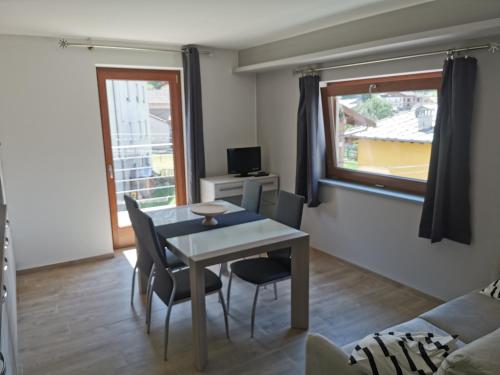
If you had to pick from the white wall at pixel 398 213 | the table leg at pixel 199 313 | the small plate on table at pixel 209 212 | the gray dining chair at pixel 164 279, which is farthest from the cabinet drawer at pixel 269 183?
the table leg at pixel 199 313

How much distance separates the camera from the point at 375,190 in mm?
3764

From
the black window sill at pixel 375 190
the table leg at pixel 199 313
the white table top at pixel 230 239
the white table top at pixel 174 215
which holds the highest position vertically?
the black window sill at pixel 375 190

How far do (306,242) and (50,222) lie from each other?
283cm

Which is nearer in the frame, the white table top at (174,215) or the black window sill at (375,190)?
the white table top at (174,215)

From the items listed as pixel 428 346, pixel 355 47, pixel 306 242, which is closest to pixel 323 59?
pixel 355 47

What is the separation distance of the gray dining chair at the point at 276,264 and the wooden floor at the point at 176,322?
24cm

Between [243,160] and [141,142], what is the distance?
4.11 ft

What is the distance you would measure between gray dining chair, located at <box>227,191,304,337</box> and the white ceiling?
1506mm

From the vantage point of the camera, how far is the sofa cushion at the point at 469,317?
2.09m

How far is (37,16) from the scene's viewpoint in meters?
3.08

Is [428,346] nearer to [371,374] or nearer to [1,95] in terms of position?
[371,374]

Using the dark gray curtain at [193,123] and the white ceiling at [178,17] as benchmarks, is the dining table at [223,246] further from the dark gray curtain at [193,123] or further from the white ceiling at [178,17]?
the white ceiling at [178,17]

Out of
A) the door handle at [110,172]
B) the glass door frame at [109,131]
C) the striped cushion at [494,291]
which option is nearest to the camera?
the striped cushion at [494,291]

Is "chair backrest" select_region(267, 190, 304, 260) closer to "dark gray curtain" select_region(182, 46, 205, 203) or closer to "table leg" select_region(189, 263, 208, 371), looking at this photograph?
"table leg" select_region(189, 263, 208, 371)
